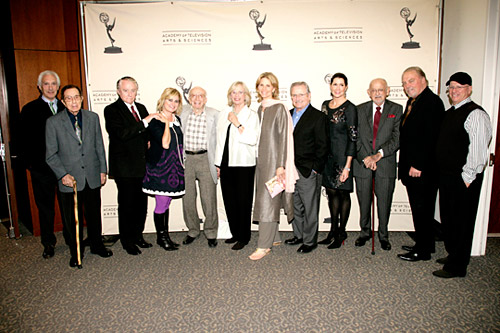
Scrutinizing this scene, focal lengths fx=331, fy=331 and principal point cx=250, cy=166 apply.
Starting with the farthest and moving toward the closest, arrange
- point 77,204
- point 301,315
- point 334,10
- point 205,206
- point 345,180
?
1. point 334,10
2. point 205,206
3. point 345,180
4. point 77,204
5. point 301,315

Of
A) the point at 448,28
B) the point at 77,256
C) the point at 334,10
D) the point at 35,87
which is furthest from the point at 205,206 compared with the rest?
the point at 448,28

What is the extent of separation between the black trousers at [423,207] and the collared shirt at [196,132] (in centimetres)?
212

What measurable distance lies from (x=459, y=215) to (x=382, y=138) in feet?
3.30

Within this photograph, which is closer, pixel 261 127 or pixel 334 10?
pixel 261 127

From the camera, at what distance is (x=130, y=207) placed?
11.2ft

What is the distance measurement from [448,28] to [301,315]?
11.9 feet

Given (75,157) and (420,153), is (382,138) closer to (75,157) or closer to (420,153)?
(420,153)

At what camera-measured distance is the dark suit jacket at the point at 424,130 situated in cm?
308

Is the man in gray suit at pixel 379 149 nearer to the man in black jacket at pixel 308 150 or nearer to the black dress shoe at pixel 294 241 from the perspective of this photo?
the man in black jacket at pixel 308 150

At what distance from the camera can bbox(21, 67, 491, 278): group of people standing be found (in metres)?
3.17

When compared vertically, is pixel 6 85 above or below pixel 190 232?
above

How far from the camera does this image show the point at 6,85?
4.04 metres

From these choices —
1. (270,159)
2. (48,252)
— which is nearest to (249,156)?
(270,159)

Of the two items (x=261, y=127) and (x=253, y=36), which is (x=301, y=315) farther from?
(x=253, y=36)
